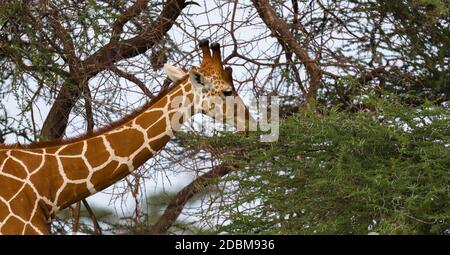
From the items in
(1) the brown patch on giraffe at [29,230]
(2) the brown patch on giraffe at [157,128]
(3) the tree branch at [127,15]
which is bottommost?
(1) the brown patch on giraffe at [29,230]

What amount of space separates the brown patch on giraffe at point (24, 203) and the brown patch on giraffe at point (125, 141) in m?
0.48

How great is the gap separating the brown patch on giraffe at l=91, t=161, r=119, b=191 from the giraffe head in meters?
0.54

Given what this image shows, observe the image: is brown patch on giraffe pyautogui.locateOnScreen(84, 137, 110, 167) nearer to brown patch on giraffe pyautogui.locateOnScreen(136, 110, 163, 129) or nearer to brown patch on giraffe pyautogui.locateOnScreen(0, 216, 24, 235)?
brown patch on giraffe pyautogui.locateOnScreen(136, 110, 163, 129)

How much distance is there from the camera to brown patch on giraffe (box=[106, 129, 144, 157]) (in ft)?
22.7

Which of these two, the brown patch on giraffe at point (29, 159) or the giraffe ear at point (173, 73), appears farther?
the giraffe ear at point (173, 73)

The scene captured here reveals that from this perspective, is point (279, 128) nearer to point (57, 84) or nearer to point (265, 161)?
point (265, 161)

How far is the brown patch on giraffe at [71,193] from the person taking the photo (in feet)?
22.2

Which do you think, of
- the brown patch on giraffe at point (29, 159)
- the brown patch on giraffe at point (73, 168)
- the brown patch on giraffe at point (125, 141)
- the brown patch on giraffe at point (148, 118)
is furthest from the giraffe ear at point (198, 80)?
the brown patch on giraffe at point (29, 159)

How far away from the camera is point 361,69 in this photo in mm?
8805

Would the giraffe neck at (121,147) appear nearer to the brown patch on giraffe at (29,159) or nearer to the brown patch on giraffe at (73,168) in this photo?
the brown patch on giraffe at (73,168)

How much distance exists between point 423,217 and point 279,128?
3.45ft

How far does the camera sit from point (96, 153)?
6.88m

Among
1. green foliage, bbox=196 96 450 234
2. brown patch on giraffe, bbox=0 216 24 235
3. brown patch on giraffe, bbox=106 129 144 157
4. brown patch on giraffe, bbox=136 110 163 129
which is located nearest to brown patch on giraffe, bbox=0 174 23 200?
brown patch on giraffe, bbox=0 216 24 235
